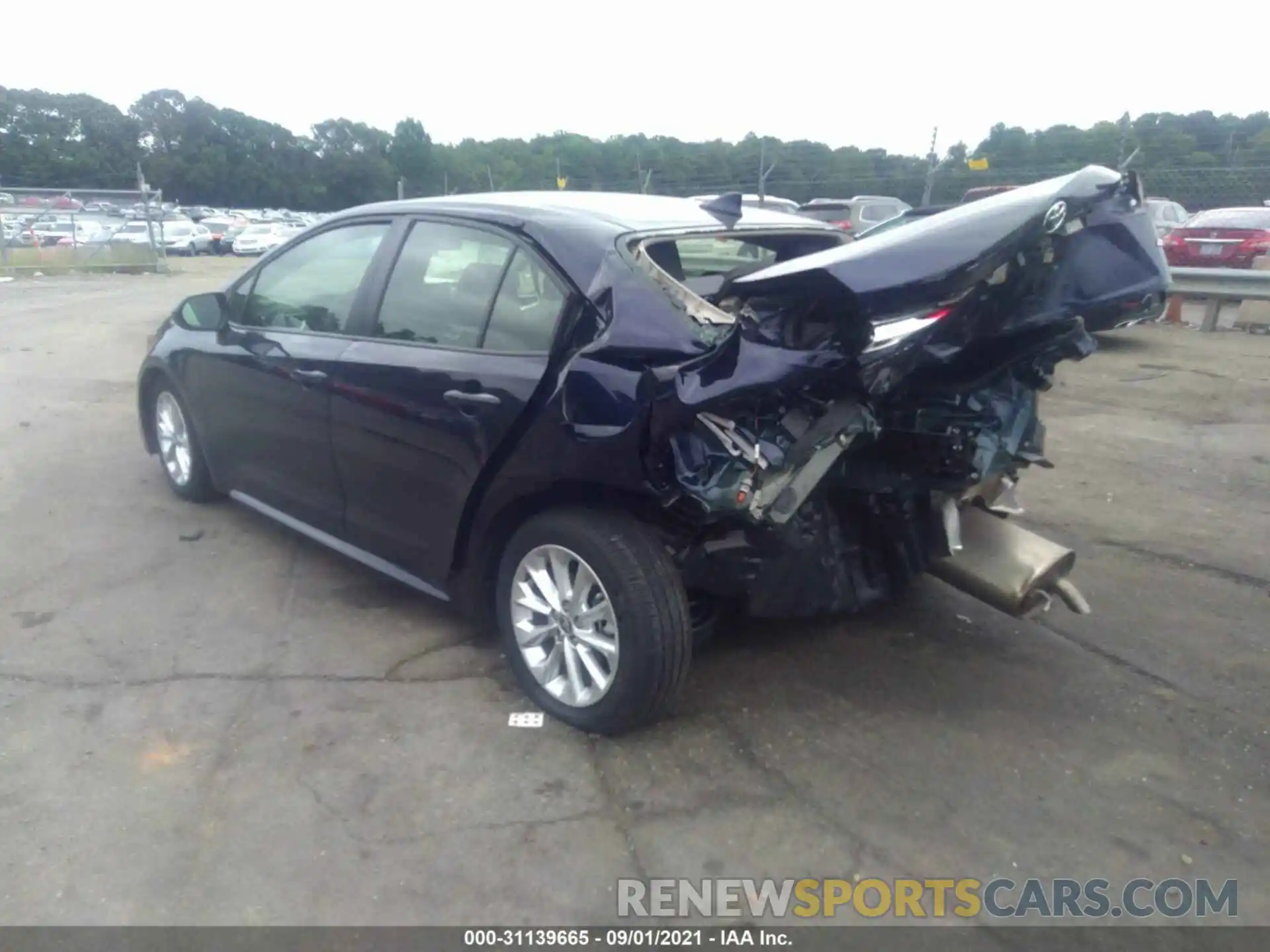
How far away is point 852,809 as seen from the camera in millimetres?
3104

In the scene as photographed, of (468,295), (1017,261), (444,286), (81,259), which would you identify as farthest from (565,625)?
(81,259)

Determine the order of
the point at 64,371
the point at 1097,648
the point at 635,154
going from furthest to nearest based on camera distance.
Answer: the point at 635,154 → the point at 64,371 → the point at 1097,648

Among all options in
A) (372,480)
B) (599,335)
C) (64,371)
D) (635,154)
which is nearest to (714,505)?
(599,335)

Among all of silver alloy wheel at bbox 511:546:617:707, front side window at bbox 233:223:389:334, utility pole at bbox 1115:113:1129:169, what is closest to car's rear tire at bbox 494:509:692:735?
silver alloy wheel at bbox 511:546:617:707

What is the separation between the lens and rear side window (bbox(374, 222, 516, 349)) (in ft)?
12.4

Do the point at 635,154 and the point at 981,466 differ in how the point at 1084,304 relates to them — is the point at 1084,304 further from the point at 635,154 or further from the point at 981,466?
the point at 635,154

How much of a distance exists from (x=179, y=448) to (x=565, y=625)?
3.34 m

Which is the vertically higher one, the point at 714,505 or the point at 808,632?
the point at 714,505

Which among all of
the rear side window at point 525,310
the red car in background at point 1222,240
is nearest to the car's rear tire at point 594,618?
the rear side window at point 525,310

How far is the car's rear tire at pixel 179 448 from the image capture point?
Answer: 5625 millimetres

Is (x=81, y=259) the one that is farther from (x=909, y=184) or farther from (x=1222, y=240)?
(x=1222, y=240)

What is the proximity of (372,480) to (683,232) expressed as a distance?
5.22 feet

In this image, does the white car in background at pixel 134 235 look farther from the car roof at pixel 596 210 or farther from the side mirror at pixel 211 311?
the car roof at pixel 596 210

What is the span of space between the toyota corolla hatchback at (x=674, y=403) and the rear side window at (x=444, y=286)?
12mm
